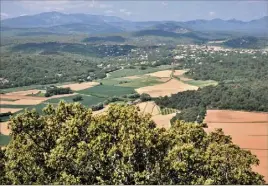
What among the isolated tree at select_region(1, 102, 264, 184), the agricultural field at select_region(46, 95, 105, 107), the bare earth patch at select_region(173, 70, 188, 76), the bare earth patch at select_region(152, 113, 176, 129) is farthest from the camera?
the bare earth patch at select_region(173, 70, 188, 76)

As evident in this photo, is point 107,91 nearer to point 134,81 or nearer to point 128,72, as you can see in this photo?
point 134,81

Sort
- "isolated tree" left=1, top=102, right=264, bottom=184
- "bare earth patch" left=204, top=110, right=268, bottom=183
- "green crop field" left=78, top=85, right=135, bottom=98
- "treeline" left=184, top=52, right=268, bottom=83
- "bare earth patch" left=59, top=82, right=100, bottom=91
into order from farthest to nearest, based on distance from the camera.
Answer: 1. "treeline" left=184, top=52, right=268, bottom=83
2. "bare earth patch" left=59, top=82, right=100, bottom=91
3. "green crop field" left=78, top=85, right=135, bottom=98
4. "bare earth patch" left=204, top=110, right=268, bottom=183
5. "isolated tree" left=1, top=102, right=264, bottom=184

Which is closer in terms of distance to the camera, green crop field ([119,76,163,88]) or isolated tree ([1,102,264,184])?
isolated tree ([1,102,264,184])

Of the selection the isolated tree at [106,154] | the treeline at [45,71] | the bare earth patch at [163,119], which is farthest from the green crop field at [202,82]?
the isolated tree at [106,154]

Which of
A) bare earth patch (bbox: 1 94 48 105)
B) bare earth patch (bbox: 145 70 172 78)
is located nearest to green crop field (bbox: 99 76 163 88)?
bare earth patch (bbox: 145 70 172 78)

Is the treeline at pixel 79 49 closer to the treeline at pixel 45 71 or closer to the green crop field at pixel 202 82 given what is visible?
the treeline at pixel 45 71

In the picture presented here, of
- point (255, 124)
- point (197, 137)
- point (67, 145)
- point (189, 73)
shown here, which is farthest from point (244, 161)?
point (189, 73)

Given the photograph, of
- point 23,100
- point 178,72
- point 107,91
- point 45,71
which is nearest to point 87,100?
point 107,91

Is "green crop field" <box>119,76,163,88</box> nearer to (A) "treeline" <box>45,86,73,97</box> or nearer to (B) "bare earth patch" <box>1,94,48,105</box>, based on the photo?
(A) "treeline" <box>45,86,73,97</box>
